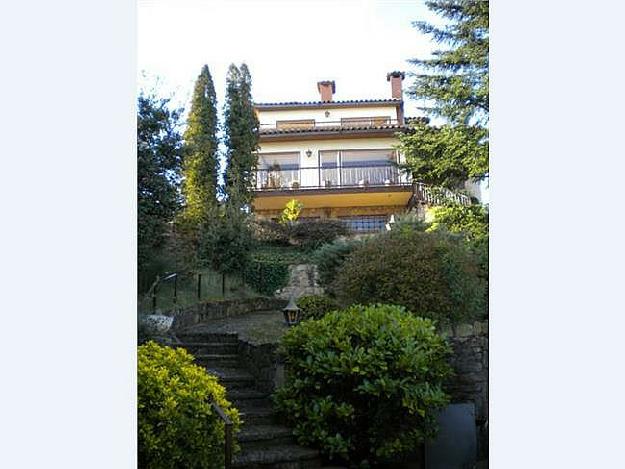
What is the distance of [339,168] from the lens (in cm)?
600

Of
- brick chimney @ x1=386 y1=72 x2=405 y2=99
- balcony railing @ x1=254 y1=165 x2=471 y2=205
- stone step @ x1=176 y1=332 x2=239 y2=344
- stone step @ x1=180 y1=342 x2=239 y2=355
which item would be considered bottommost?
stone step @ x1=180 y1=342 x2=239 y2=355

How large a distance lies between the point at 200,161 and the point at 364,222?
1.65 meters

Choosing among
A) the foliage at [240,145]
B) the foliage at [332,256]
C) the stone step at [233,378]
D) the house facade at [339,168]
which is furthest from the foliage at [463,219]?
the stone step at [233,378]

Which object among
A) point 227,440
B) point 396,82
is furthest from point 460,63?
point 227,440

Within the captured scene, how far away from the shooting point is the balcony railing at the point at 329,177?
589 centimetres

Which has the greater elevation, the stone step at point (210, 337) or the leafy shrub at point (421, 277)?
Result: the leafy shrub at point (421, 277)

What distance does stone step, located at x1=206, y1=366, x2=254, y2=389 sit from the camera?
491 cm

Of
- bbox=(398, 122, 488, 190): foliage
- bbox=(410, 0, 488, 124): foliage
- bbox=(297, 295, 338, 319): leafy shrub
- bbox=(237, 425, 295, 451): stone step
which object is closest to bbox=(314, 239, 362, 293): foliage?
bbox=(297, 295, 338, 319): leafy shrub

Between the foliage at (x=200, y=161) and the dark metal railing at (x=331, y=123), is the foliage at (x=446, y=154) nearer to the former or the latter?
the dark metal railing at (x=331, y=123)

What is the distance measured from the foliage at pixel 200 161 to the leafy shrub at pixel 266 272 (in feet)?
2.45

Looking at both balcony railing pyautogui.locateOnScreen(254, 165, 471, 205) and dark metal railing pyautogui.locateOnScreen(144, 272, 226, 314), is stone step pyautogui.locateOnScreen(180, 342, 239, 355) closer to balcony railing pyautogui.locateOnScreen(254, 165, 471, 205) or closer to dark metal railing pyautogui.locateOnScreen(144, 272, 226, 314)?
dark metal railing pyautogui.locateOnScreen(144, 272, 226, 314)

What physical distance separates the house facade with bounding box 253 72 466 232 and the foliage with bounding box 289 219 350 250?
80 mm

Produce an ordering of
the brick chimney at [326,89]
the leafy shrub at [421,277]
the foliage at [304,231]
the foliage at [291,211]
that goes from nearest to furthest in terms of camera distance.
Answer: the leafy shrub at [421,277] < the brick chimney at [326,89] < the foliage at [291,211] < the foliage at [304,231]
